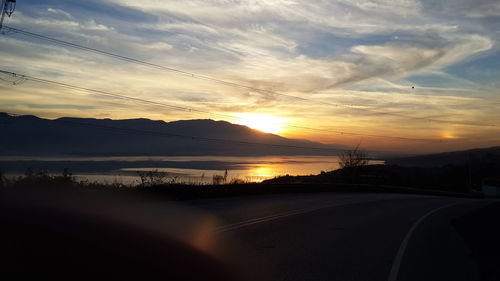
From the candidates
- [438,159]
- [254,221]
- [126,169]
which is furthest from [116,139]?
[438,159]

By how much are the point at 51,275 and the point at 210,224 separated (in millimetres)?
9567

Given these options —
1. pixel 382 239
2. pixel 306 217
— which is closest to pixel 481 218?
pixel 306 217

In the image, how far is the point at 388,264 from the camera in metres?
9.55

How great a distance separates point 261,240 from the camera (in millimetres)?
11430

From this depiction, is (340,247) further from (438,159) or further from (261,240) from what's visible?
(438,159)

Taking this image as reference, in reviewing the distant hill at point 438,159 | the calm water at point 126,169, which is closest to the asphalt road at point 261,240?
the calm water at point 126,169

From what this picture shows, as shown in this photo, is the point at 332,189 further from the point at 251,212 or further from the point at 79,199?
the point at 79,199

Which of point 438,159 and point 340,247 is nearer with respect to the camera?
point 340,247

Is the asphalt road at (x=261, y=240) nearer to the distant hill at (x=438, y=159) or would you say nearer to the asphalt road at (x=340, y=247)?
the asphalt road at (x=340, y=247)

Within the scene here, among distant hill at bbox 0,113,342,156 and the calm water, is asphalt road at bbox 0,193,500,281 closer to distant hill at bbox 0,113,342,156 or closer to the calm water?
the calm water

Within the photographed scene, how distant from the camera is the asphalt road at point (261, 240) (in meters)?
4.53

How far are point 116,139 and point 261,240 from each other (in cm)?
9070

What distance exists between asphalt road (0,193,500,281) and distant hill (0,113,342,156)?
888 inches

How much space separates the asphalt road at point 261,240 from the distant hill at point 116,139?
22561mm
